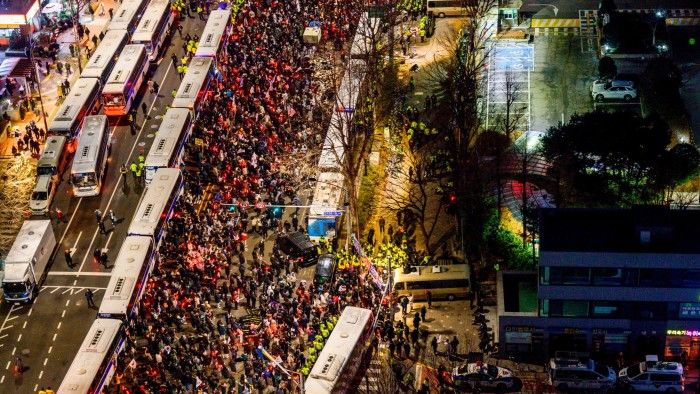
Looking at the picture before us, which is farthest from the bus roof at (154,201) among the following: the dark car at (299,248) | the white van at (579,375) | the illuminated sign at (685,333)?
the illuminated sign at (685,333)

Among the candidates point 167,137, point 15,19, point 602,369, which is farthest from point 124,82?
point 602,369

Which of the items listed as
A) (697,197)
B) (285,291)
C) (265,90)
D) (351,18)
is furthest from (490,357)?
(351,18)

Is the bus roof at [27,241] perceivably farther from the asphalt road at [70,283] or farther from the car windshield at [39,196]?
the car windshield at [39,196]

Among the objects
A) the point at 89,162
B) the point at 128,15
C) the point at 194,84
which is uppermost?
the point at 128,15

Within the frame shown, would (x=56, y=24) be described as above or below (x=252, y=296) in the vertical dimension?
above

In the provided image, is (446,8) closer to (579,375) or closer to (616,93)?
(616,93)

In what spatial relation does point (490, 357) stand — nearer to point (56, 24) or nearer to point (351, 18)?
point (351, 18)
